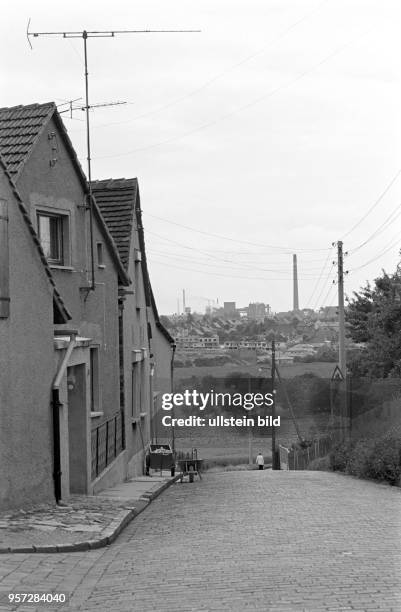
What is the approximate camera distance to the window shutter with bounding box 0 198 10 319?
1355cm

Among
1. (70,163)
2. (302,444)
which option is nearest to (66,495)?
(70,163)

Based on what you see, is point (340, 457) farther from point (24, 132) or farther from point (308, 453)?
point (24, 132)

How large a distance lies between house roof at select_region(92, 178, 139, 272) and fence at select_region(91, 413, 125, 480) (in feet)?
13.7

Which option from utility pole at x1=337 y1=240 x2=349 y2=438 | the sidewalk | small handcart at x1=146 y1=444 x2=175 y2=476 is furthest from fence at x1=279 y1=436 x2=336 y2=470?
the sidewalk

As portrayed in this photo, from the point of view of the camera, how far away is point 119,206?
2805 centimetres

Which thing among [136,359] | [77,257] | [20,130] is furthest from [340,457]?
[20,130]

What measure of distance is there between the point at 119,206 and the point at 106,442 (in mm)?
8057

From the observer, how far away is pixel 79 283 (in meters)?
21.1

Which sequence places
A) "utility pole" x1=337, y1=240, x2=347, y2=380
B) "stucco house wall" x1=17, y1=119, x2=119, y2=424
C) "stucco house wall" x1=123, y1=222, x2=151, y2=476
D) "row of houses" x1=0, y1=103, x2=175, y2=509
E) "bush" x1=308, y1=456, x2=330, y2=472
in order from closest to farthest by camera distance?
"row of houses" x1=0, y1=103, x2=175, y2=509, "stucco house wall" x1=17, y1=119, x2=119, y2=424, "stucco house wall" x1=123, y1=222, x2=151, y2=476, "bush" x1=308, y1=456, x2=330, y2=472, "utility pole" x1=337, y1=240, x2=347, y2=380

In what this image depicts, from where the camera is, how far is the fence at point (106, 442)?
20.5 metres

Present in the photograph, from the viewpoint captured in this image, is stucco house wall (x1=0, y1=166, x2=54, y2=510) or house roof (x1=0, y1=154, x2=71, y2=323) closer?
stucco house wall (x1=0, y1=166, x2=54, y2=510)

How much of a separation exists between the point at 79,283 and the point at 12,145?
3531 millimetres

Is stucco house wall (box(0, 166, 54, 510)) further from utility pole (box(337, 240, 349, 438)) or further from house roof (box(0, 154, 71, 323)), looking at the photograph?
utility pole (box(337, 240, 349, 438))

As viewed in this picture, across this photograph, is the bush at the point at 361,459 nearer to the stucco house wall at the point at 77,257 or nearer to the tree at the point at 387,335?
the stucco house wall at the point at 77,257
